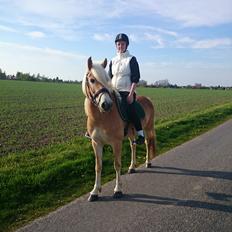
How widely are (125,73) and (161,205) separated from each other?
2.63 m

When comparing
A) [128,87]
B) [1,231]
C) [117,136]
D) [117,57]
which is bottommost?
[1,231]

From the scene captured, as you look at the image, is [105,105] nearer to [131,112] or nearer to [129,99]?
[129,99]

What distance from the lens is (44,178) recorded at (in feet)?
22.1

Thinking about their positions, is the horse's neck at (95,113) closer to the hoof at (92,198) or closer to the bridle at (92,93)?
the bridle at (92,93)

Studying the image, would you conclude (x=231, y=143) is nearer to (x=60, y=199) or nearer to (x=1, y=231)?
(x=60, y=199)

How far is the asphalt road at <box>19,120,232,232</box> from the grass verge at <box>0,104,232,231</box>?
376 millimetres

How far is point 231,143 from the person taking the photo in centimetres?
1127

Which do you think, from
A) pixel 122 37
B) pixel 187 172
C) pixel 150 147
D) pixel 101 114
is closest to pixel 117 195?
pixel 101 114

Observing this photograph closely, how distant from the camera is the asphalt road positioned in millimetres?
4723

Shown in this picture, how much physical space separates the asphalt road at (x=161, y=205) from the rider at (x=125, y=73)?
1.50 meters

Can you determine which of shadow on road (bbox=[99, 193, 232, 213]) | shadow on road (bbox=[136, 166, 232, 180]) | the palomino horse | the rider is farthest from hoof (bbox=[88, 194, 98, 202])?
shadow on road (bbox=[136, 166, 232, 180])

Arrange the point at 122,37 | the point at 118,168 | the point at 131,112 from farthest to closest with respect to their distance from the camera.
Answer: the point at 131,112 < the point at 122,37 < the point at 118,168

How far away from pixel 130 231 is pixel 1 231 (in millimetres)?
1779

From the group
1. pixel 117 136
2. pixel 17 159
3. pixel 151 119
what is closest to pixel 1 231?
pixel 117 136
